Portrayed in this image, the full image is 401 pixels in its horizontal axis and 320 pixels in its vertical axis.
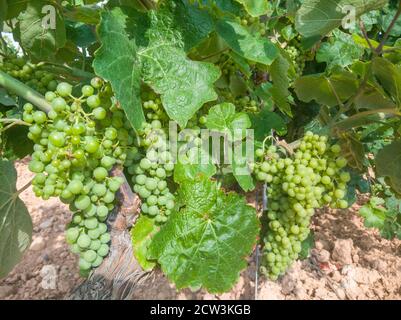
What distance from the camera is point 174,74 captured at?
1308 millimetres

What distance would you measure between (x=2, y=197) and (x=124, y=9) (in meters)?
0.98

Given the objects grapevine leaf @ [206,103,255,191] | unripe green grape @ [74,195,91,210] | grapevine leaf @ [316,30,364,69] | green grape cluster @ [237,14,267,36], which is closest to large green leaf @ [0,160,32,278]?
unripe green grape @ [74,195,91,210]

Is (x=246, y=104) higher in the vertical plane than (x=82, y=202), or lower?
lower

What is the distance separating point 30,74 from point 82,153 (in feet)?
2.16

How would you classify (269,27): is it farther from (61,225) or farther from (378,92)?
(61,225)

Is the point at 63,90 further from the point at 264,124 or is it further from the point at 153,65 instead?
the point at 264,124

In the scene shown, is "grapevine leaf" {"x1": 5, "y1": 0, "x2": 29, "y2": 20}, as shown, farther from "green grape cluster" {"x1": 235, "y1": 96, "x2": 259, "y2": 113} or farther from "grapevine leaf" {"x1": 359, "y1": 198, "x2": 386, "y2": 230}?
"grapevine leaf" {"x1": 359, "y1": 198, "x2": 386, "y2": 230}

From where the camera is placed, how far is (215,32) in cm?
158

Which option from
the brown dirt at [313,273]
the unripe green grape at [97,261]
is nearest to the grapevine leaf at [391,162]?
the unripe green grape at [97,261]

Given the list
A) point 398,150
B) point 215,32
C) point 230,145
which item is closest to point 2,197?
point 230,145

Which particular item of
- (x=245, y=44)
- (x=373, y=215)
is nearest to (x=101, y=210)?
(x=245, y=44)

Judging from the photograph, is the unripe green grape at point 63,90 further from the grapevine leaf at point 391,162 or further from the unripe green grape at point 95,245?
the grapevine leaf at point 391,162

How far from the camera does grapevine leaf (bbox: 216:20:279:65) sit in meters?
1.49

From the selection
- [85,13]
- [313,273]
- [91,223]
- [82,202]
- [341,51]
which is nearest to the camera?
[82,202]
